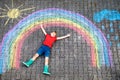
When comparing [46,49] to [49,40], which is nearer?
[46,49]

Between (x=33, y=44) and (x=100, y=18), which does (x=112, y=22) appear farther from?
(x=33, y=44)

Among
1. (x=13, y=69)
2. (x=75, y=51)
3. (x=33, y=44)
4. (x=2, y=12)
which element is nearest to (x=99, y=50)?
(x=75, y=51)

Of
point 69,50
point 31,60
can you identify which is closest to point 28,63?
point 31,60

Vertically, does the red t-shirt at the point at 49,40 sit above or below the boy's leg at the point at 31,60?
above

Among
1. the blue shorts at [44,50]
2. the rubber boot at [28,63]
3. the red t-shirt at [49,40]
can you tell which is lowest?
the rubber boot at [28,63]

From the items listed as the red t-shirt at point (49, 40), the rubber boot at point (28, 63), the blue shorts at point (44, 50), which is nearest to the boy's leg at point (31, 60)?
the rubber boot at point (28, 63)

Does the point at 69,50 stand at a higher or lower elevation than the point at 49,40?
lower

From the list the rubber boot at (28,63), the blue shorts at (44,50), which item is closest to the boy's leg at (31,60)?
the rubber boot at (28,63)

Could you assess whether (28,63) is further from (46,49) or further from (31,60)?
(46,49)

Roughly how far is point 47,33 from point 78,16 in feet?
3.58

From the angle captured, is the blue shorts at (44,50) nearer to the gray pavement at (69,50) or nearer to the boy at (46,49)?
the boy at (46,49)

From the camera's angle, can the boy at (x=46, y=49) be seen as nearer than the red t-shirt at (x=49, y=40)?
Yes

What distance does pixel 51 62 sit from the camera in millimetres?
8250

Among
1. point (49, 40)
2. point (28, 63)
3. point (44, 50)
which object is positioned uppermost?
point (49, 40)
